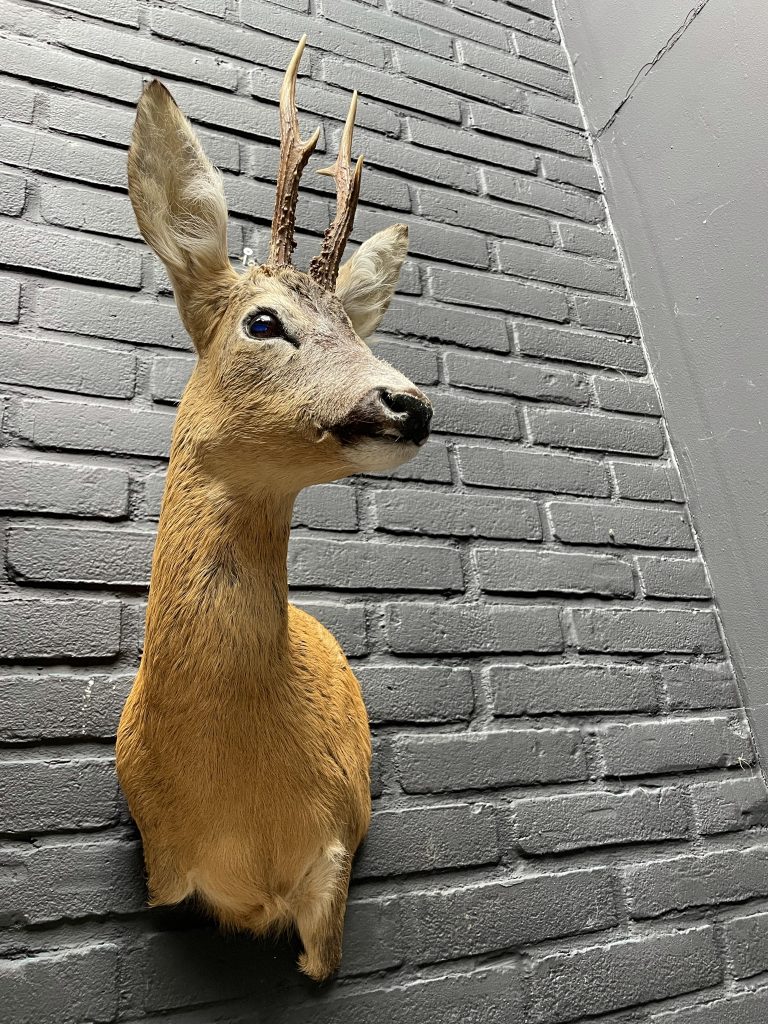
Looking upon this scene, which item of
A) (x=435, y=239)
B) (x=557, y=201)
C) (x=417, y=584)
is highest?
(x=557, y=201)

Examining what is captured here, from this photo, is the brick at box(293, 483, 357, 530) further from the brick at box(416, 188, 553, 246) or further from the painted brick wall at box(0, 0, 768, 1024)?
the brick at box(416, 188, 553, 246)

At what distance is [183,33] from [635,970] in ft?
6.12

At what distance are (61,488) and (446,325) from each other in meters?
0.82

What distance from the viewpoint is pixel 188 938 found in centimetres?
100

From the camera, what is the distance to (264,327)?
0.89 meters

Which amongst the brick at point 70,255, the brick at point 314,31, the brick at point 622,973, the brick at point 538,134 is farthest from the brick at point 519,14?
the brick at point 622,973

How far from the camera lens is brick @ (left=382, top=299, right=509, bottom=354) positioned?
1.55 m

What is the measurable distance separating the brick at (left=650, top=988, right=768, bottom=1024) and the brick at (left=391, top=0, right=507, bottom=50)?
2034mm

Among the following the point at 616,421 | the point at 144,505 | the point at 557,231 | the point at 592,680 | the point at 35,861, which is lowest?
the point at 35,861

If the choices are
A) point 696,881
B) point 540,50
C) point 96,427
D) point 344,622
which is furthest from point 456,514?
point 540,50

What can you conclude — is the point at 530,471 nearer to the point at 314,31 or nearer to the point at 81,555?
the point at 81,555

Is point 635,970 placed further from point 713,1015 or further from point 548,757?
point 548,757

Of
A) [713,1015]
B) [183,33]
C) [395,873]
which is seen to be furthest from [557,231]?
[713,1015]

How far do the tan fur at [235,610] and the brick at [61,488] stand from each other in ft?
0.94
